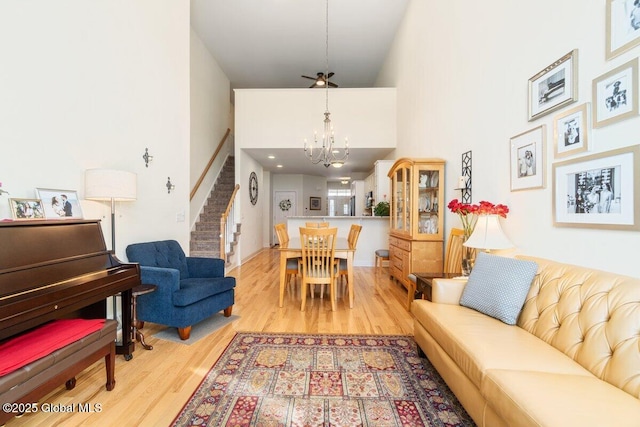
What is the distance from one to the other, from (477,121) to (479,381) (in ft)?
8.28

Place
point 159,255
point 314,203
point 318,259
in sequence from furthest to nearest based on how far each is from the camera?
point 314,203
point 318,259
point 159,255

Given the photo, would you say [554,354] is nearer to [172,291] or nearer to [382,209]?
[172,291]

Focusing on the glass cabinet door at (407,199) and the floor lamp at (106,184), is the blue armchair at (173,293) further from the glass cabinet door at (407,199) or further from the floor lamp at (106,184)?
the glass cabinet door at (407,199)

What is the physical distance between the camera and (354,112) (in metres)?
6.18

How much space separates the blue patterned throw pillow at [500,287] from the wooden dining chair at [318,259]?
4.93 ft

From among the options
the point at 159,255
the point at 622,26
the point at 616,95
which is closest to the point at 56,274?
the point at 159,255

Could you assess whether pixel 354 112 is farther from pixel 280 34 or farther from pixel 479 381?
pixel 479 381

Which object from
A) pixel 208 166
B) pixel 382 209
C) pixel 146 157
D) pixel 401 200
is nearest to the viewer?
pixel 146 157

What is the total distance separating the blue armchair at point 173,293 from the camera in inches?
97.7

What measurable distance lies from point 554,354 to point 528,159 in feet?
4.64

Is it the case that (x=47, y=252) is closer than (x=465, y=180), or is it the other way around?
(x=47, y=252)

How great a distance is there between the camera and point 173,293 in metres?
2.48

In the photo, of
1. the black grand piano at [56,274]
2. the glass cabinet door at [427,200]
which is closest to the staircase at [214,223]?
the black grand piano at [56,274]

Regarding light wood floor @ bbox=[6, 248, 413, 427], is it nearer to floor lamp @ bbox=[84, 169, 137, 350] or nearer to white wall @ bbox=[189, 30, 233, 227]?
floor lamp @ bbox=[84, 169, 137, 350]
